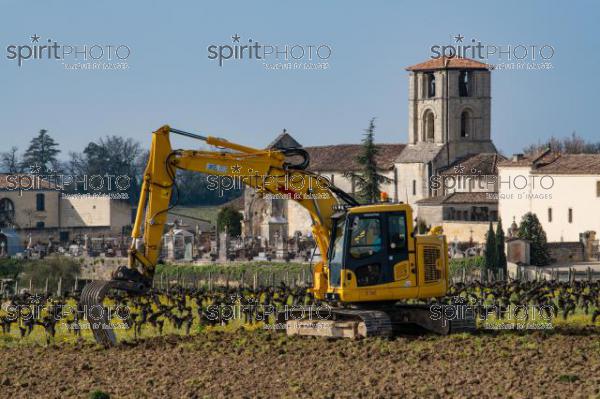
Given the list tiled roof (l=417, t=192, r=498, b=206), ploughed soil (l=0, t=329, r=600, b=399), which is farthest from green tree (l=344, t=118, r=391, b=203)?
ploughed soil (l=0, t=329, r=600, b=399)

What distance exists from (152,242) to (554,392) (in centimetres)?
855

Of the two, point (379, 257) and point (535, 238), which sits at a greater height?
point (535, 238)

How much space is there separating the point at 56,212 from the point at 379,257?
226 ft

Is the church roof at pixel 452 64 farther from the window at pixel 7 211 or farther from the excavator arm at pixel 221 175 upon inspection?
the excavator arm at pixel 221 175

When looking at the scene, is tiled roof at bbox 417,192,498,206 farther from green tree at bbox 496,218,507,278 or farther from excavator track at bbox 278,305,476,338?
excavator track at bbox 278,305,476,338

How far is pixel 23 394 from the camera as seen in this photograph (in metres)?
22.7

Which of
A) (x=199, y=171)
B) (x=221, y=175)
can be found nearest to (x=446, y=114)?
(x=199, y=171)

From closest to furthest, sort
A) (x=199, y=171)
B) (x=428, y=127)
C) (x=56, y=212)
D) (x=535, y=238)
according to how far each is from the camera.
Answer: (x=199, y=171) < (x=535, y=238) < (x=428, y=127) < (x=56, y=212)

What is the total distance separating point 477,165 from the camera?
3312 inches

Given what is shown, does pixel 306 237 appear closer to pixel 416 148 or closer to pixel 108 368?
pixel 416 148

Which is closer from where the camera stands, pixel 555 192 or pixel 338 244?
pixel 338 244

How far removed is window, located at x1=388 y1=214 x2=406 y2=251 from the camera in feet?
89.6

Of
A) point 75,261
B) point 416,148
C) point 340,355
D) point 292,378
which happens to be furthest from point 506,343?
point 416,148

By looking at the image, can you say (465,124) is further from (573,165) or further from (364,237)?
(364,237)
